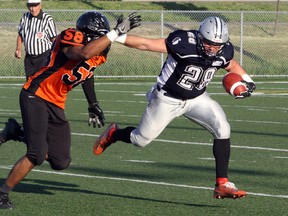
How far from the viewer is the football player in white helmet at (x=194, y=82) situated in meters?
8.06

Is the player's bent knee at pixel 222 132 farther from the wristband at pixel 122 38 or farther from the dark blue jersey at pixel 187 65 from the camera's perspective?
the wristband at pixel 122 38

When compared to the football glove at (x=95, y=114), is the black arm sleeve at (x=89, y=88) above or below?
above

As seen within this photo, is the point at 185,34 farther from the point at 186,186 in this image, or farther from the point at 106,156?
the point at 106,156

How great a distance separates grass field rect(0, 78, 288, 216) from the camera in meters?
8.09

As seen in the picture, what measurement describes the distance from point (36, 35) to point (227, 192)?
7.38 m

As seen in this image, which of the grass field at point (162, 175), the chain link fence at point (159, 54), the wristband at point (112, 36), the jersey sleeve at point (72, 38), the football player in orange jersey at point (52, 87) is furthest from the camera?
the chain link fence at point (159, 54)

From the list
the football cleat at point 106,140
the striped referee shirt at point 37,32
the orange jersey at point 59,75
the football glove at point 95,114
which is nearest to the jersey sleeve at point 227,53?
the orange jersey at point 59,75

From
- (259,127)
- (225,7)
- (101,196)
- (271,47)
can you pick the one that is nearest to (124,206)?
(101,196)

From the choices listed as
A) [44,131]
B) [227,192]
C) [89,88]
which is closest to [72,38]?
[44,131]

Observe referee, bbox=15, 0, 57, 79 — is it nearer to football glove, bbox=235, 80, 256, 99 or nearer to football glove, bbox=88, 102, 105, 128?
football glove, bbox=88, 102, 105, 128

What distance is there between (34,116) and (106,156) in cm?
322

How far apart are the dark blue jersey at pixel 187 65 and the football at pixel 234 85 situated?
0.14 metres

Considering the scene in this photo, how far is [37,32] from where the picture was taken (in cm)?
1482

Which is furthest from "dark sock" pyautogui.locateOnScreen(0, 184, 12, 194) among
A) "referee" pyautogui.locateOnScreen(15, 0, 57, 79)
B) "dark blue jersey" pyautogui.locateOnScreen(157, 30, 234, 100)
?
"referee" pyautogui.locateOnScreen(15, 0, 57, 79)
